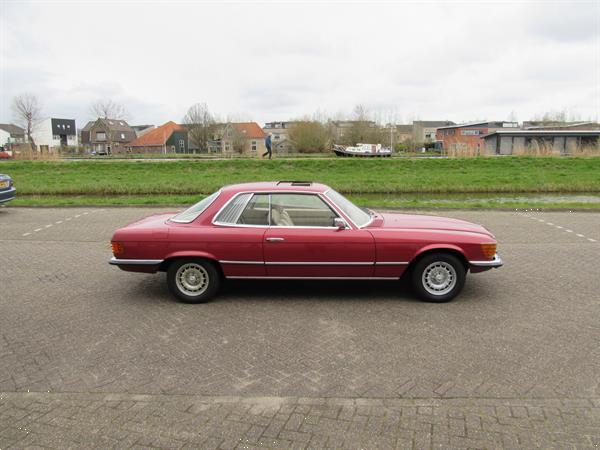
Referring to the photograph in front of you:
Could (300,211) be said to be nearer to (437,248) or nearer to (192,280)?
(192,280)

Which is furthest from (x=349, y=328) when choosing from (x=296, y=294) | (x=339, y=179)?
(x=339, y=179)

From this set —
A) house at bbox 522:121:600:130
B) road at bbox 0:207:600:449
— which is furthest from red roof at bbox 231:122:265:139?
road at bbox 0:207:600:449

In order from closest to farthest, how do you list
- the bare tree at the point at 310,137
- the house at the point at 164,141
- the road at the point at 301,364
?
the road at the point at 301,364, the bare tree at the point at 310,137, the house at the point at 164,141

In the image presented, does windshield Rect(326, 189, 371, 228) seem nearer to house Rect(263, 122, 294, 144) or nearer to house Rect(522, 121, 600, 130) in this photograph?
house Rect(522, 121, 600, 130)

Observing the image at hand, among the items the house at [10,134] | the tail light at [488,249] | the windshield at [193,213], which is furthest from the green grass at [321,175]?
the house at [10,134]

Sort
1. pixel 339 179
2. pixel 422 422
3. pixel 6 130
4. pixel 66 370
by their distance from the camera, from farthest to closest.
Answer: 1. pixel 6 130
2. pixel 339 179
3. pixel 66 370
4. pixel 422 422

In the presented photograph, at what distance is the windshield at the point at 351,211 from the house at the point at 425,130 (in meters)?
65.6

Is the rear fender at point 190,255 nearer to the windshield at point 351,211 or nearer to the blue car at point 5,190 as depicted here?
the windshield at point 351,211

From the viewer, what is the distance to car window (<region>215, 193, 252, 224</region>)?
5715 mm

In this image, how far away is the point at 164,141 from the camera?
77438 millimetres

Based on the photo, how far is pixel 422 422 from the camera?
129 inches

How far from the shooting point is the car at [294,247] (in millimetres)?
5508

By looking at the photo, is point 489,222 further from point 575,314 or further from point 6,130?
point 6,130

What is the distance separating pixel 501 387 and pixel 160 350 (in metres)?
3.02
